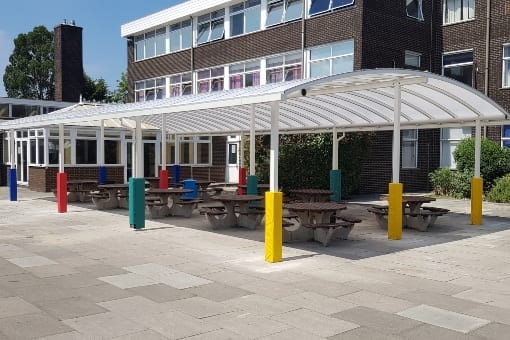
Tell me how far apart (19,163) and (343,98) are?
19.0 m

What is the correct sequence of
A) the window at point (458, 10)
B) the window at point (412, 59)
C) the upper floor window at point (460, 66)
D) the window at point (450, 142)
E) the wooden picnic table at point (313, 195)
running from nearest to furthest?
the wooden picnic table at point (313, 195) → the window at point (412, 59) → the upper floor window at point (460, 66) → the window at point (458, 10) → the window at point (450, 142)

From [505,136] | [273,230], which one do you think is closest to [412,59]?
[505,136]

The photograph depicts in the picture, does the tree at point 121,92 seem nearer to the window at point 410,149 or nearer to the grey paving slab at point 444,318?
the window at point 410,149

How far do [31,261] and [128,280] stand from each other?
2217 mm

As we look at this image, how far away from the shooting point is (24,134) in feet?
82.9

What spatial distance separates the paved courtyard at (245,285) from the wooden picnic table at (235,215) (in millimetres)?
424

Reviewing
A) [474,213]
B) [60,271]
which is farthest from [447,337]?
[474,213]

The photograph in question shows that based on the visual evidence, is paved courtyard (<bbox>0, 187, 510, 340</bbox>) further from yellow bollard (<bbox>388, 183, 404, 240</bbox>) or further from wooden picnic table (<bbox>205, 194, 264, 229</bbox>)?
wooden picnic table (<bbox>205, 194, 264, 229</bbox>)

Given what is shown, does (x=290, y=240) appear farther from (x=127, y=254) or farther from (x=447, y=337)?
(x=447, y=337)

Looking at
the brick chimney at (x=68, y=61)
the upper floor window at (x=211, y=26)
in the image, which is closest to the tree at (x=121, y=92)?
the brick chimney at (x=68, y=61)

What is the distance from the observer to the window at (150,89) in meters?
31.8

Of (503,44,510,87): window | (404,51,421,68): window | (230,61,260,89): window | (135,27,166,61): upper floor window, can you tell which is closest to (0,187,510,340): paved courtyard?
(503,44,510,87): window

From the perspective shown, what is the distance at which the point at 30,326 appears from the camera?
550cm

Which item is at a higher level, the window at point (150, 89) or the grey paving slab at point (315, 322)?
the window at point (150, 89)
